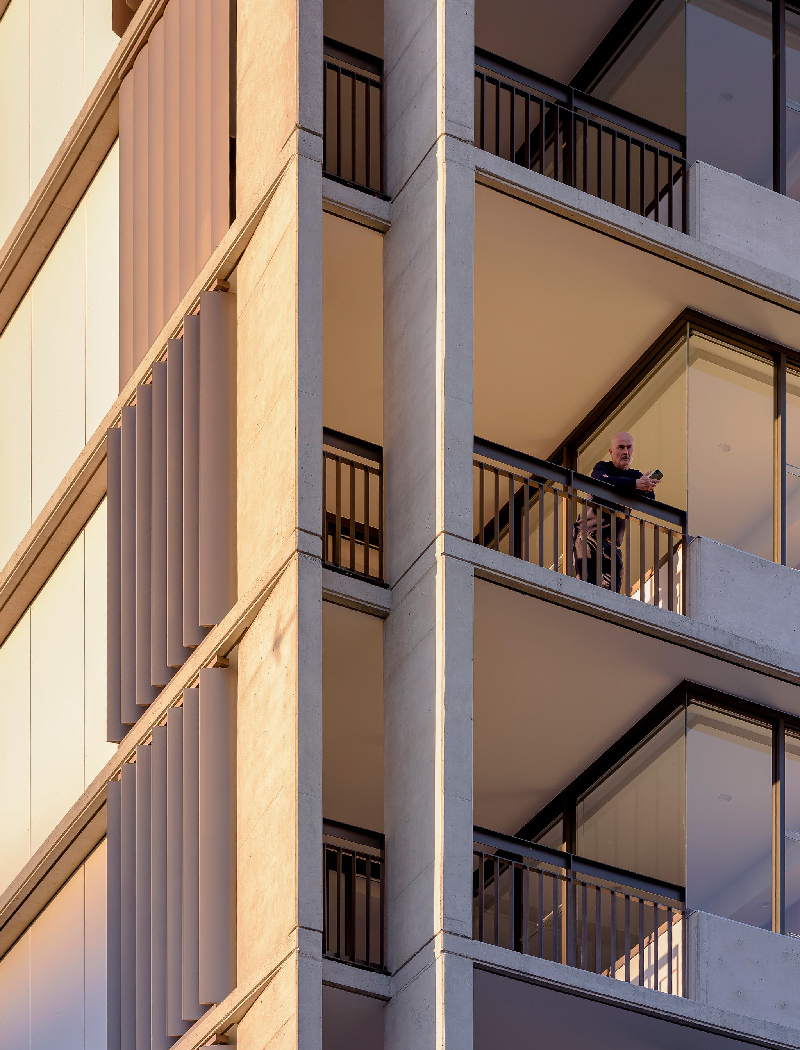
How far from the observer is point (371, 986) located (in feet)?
64.5

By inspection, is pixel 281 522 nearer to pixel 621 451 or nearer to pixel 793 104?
pixel 621 451

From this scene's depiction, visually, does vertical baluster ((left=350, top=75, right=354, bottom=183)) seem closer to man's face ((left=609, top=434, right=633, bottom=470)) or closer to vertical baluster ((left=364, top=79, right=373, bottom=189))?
vertical baluster ((left=364, top=79, right=373, bottom=189))

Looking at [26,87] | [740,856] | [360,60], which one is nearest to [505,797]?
[740,856]

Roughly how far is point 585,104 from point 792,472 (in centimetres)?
426

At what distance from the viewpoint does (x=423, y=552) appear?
20.7 metres

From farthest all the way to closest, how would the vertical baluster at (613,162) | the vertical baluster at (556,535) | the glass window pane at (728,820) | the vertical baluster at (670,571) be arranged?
1. the vertical baluster at (556,535)
2. the vertical baluster at (613,162)
3. the vertical baluster at (670,571)
4. the glass window pane at (728,820)

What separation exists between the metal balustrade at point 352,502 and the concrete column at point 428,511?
1.52 ft

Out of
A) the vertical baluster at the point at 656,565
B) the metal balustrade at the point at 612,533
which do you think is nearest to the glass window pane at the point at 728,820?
the vertical baluster at the point at 656,565

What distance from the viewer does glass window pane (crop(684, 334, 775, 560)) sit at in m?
23.5

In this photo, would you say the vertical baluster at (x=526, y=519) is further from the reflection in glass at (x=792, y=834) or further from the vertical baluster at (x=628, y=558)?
the reflection in glass at (x=792, y=834)

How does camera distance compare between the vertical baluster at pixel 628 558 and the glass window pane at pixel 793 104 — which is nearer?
the vertical baluster at pixel 628 558

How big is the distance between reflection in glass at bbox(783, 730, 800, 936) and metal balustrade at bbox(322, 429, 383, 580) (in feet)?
13.8

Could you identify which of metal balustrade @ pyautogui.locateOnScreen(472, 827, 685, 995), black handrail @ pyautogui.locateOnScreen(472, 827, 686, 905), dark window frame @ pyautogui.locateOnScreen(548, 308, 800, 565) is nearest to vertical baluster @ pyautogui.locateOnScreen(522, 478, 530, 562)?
dark window frame @ pyautogui.locateOnScreen(548, 308, 800, 565)

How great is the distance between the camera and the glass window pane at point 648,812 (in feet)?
73.2
